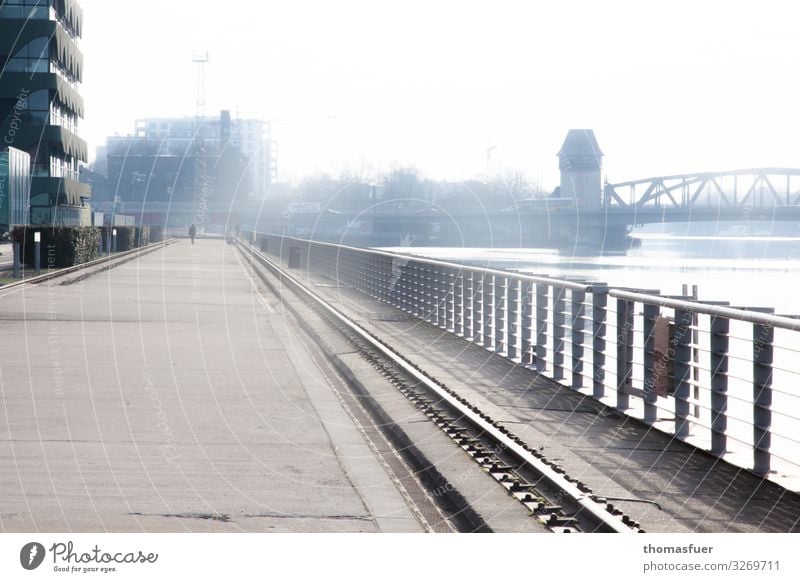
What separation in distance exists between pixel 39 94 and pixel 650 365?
75411mm

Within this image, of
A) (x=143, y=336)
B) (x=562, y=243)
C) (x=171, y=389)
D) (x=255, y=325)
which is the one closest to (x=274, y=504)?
(x=171, y=389)

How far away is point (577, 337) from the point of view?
568 inches

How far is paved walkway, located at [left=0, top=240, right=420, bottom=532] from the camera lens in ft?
23.8

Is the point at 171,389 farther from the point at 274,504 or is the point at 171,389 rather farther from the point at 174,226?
the point at 174,226

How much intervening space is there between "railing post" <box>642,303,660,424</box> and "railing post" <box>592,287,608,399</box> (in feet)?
4.11

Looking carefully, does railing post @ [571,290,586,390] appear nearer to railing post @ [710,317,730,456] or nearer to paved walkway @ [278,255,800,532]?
paved walkway @ [278,255,800,532]

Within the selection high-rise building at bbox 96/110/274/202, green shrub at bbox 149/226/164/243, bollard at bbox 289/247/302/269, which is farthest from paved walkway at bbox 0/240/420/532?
green shrub at bbox 149/226/164/243

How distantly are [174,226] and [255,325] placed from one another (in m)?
167

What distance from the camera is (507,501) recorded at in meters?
7.62

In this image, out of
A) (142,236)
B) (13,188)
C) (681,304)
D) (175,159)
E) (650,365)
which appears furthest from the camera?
(175,159)

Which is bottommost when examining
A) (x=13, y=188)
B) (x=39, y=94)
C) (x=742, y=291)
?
(x=742, y=291)

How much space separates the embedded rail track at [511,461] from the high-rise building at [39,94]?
65.0 m

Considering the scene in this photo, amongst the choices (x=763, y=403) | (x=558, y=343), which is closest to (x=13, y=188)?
(x=558, y=343)

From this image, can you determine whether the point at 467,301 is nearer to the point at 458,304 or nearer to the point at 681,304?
the point at 458,304
